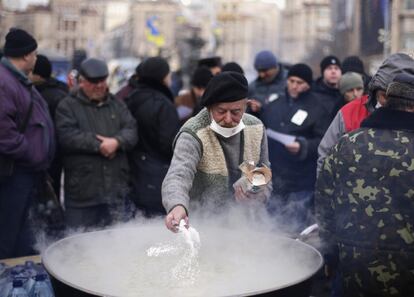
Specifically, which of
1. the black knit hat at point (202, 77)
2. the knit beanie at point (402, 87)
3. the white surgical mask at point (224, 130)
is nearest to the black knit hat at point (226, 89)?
the white surgical mask at point (224, 130)

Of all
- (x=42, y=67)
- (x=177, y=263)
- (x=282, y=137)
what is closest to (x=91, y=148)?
(x=42, y=67)

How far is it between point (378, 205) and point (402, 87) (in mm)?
553

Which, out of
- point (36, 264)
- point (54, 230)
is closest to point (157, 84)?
point (54, 230)

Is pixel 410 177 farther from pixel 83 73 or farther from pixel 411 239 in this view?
pixel 83 73

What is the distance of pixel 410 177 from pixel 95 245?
1681 millimetres

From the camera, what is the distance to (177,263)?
3178 mm

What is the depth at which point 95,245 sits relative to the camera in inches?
138

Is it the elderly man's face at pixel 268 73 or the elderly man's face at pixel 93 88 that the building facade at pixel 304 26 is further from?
the elderly man's face at pixel 93 88

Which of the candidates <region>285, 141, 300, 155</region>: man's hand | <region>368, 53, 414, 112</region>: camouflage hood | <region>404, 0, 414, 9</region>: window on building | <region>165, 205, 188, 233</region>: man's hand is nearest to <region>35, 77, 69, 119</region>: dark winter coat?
<region>285, 141, 300, 155</region>: man's hand

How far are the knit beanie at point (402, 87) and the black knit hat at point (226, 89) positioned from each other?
2.36 feet

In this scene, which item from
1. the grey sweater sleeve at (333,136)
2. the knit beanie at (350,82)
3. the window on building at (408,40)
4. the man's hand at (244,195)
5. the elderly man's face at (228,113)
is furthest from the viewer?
the window on building at (408,40)

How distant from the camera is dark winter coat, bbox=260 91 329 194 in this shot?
5.57m

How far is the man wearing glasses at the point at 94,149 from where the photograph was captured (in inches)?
202

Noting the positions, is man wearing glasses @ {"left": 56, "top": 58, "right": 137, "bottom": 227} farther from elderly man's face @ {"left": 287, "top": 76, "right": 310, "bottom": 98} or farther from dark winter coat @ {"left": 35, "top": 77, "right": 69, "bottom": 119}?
elderly man's face @ {"left": 287, "top": 76, "right": 310, "bottom": 98}
